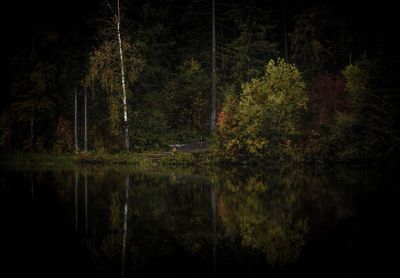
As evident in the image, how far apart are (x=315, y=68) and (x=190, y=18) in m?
13.0

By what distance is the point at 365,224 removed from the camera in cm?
1274

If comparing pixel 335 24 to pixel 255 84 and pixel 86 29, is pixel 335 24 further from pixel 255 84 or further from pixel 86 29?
pixel 86 29

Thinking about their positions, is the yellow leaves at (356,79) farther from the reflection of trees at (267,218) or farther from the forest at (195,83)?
the reflection of trees at (267,218)

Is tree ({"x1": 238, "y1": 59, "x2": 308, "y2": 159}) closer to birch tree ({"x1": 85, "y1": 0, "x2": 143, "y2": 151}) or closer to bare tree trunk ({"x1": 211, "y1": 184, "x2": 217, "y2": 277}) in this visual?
birch tree ({"x1": 85, "y1": 0, "x2": 143, "y2": 151})

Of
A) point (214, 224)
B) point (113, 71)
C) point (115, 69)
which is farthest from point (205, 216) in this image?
point (115, 69)

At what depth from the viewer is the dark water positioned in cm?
917

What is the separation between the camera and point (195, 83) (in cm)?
4381

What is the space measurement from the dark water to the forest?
11.4 meters

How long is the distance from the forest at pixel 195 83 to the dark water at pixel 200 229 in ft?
37.4

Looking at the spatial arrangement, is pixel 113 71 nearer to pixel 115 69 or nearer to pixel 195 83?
pixel 115 69

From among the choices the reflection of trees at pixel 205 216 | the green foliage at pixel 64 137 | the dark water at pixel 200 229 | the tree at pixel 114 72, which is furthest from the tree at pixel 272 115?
the green foliage at pixel 64 137

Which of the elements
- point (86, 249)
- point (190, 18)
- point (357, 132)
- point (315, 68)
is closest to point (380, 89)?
point (357, 132)

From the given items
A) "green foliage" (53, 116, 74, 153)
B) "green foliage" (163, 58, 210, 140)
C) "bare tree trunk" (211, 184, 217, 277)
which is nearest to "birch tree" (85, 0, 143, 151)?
"green foliage" (53, 116, 74, 153)

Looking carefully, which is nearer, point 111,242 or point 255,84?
point 111,242
